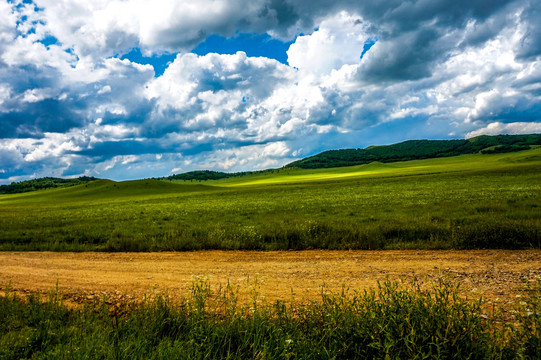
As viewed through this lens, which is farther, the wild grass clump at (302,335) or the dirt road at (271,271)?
the dirt road at (271,271)

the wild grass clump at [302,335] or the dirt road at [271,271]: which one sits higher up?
the wild grass clump at [302,335]

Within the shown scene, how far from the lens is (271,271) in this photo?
10.8m

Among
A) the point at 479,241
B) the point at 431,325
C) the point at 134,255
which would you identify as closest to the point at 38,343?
the point at 431,325

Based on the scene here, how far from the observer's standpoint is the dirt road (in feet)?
28.0

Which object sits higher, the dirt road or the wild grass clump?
the wild grass clump

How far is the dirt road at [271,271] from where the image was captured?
854 centimetres

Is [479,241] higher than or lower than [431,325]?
lower

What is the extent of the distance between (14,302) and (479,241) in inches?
654

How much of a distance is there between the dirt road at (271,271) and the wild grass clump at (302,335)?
5.84 feet

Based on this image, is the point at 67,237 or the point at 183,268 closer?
the point at 183,268

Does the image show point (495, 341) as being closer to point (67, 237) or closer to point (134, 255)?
point (134, 255)

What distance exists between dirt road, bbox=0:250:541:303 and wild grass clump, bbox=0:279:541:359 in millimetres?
1781

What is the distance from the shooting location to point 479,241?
12930mm

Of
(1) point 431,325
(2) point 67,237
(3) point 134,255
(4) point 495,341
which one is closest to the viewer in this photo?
(4) point 495,341
